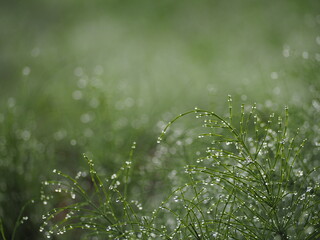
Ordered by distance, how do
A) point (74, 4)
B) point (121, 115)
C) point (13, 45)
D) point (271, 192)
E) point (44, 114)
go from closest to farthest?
point (271, 192), point (121, 115), point (44, 114), point (13, 45), point (74, 4)

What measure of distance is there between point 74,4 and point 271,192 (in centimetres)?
197

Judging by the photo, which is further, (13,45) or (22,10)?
(22,10)

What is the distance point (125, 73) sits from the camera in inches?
71.3

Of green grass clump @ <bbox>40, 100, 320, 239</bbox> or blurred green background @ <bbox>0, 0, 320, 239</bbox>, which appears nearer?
green grass clump @ <bbox>40, 100, 320, 239</bbox>

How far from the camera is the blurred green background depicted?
3.44ft

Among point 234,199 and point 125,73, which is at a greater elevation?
point 125,73

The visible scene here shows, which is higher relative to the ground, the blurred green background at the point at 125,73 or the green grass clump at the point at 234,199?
the blurred green background at the point at 125,73

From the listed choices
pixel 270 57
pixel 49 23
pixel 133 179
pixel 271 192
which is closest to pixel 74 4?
pixel 49 23

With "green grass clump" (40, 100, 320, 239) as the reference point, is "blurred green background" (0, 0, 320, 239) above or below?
above

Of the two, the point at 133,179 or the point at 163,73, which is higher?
the point at 163,73

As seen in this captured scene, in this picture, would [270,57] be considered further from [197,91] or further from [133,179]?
[133,179]

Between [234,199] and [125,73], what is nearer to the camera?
[234,199]

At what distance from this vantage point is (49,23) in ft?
7.00

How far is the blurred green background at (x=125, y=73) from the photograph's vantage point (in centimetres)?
105
